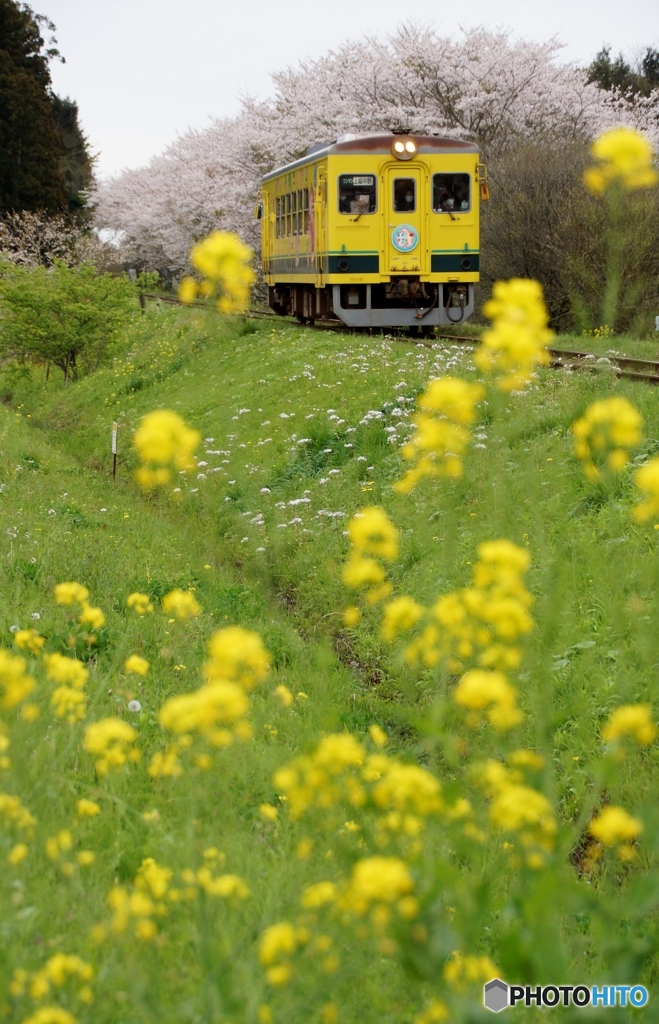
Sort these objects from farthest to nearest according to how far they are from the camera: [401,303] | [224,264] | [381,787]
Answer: [401,303] → [224,264] → [381,787]

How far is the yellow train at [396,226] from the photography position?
1539 centimetres

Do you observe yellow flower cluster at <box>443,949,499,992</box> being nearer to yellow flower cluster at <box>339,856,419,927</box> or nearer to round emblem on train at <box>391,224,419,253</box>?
yellow flower cluster at <box>339,856,419,927</box>

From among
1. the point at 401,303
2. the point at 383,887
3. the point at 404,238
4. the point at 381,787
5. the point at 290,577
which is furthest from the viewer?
the point at 401,303

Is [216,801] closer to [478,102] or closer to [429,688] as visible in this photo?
[429,688]

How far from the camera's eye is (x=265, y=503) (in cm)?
766


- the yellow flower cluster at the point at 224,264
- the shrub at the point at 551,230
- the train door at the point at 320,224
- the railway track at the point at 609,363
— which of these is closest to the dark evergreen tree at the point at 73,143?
the shrub at the point at 551,230

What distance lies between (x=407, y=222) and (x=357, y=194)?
2.69 feet

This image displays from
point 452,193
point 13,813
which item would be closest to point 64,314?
point 452,193

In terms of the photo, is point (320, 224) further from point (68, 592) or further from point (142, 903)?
point (142, 903)

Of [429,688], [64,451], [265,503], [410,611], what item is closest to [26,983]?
[410,611]

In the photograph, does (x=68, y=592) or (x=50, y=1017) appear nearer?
(x=50, y=1017)

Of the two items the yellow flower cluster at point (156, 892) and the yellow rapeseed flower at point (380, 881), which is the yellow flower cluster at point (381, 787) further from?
the yellow flower cluster at point (156, 892)

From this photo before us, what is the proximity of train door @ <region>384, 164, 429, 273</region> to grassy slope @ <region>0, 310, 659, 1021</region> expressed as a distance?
296 centimetres

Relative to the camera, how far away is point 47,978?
7.20 feet
